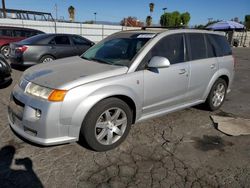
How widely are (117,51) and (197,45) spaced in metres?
1.54

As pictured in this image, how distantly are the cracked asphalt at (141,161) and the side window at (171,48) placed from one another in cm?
120

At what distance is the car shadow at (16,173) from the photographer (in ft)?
8.58

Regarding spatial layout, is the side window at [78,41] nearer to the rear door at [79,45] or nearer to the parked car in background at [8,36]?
the rear door at [79,45]

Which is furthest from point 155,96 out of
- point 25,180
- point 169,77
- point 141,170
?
point 25,180

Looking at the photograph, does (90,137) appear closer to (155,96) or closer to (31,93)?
(31,93)

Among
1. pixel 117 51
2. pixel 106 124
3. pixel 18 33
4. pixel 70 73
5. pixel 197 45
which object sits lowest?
pixel 106 124

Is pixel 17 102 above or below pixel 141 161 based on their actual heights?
above

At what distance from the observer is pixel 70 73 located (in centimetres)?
326

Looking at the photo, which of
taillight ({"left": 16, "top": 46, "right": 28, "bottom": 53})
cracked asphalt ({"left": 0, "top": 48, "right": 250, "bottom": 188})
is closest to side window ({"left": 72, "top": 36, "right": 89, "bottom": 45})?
taillight ({"left": 16, "top": 46, "right": 28, "bottom": 53})

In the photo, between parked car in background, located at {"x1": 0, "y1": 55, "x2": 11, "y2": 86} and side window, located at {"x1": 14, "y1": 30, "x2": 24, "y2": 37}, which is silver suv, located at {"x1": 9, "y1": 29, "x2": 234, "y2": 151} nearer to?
parked car in background, located at {"x1": 0, "y1": 55, "x2": 11, "y2": 86}

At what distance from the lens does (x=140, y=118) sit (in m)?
3.67

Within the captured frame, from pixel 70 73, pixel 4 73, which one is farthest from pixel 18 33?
pixel 70 73

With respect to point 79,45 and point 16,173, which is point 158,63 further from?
point 79,45

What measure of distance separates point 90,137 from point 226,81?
349 centimetres
